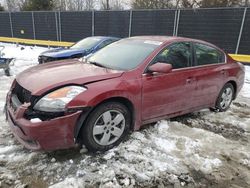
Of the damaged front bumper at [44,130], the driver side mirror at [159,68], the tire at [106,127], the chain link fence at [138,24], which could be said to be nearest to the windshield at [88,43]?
the chain link fence at [138,24]

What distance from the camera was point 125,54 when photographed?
4.48m

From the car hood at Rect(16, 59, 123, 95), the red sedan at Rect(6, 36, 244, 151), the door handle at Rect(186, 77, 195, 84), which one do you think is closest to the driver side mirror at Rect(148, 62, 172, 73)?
the red sedan at Rect(6, 36, 244, 151)

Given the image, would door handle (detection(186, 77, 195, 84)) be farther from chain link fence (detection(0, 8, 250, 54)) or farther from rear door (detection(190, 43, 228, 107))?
chain link fence (detection(0, 8, 250, 54))

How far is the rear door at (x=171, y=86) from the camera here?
4.12 metres

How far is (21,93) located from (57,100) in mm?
672

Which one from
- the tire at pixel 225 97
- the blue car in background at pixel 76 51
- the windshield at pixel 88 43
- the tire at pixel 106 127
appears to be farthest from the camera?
the windshield at pixel 88 43

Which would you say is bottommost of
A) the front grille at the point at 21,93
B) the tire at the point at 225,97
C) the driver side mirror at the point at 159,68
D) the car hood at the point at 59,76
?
the tire at the point at 225,97

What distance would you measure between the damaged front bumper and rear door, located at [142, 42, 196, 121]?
48.1 inches

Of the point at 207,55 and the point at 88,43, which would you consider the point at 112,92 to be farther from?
the point at 88,43

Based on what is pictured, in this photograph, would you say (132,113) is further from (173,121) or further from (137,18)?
(137,18)

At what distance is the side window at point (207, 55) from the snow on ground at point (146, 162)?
51.6 inches

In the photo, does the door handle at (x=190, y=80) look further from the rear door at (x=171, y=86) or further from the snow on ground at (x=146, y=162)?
the snow on ground at (x=146, y=162)

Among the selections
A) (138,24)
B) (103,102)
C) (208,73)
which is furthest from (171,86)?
(138,24)

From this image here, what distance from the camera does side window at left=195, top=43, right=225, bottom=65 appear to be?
5.01 metres
